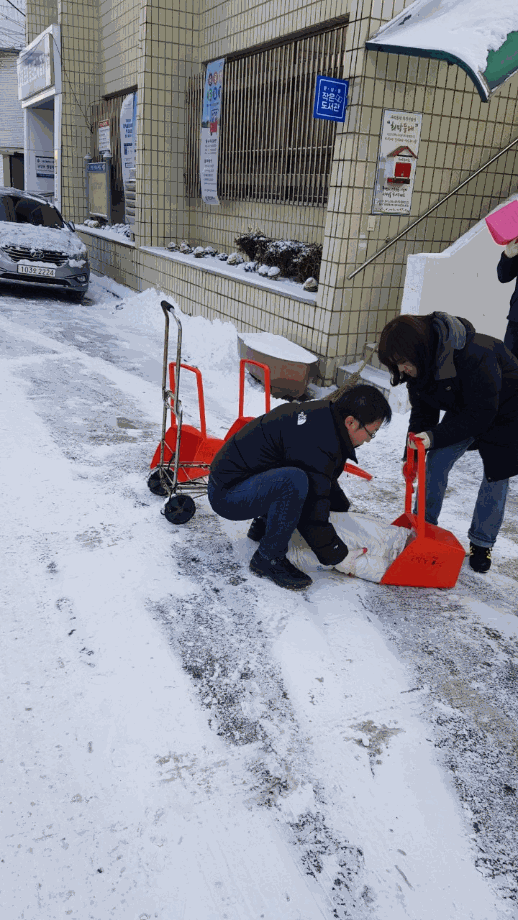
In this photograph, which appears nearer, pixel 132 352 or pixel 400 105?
pixel 400 105

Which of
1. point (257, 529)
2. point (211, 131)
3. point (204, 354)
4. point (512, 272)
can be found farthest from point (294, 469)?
point (211, 131)

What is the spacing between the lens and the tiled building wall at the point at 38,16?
18.1 m

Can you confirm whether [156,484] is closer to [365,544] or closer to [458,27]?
[365,544]

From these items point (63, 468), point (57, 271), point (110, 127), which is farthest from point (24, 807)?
point (110, 127)

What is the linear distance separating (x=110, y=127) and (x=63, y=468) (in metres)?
11.0

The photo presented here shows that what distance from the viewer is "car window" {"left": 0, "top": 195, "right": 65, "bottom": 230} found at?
10.5 metres

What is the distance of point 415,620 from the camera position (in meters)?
3.05

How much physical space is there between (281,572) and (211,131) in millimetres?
8107

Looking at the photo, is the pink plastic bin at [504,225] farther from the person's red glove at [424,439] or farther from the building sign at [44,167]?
the building sign at [44,167]

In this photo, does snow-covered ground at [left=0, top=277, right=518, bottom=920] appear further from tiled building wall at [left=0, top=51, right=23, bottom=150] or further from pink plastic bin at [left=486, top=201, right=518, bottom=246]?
tiled building wall at [left=0, top=51, right=23, bottom=150]

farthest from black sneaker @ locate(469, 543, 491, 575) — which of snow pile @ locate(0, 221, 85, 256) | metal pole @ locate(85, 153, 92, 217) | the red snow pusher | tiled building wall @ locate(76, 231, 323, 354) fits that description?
metal pole @ locate(85, 153, 92, 217)

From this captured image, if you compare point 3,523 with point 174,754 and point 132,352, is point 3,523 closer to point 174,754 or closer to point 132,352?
point 174,754

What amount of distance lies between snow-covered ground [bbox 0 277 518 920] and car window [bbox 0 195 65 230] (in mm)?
7793

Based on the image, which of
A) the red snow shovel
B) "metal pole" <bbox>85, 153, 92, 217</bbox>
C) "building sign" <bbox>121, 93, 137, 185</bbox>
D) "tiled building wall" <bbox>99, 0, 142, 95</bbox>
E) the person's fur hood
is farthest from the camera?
"metal pole" <bbox>85, 153, 92, 217</bbox>
